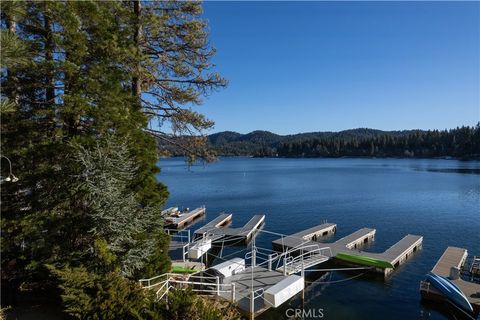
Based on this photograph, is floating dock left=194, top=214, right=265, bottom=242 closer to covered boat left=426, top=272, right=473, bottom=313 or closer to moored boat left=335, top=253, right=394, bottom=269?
moored boat left=335, top=253, right=394, bottom=269

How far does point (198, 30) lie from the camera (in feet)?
45.8

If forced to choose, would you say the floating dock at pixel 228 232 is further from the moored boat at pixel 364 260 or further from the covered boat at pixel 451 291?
the covered boat at pixel 451 291

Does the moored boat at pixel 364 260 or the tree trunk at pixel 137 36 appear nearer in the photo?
the tree trunk at pixel 137 36

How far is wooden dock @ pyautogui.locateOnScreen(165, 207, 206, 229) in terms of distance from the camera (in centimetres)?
3588

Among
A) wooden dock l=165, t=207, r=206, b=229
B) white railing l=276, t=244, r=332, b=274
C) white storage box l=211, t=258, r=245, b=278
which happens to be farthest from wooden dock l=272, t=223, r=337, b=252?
wooden dock l=165, t=207, r=206, b=229

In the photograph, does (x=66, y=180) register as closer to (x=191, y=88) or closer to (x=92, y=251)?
(x=92, y=251)

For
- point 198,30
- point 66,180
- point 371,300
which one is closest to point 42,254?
point 66,180

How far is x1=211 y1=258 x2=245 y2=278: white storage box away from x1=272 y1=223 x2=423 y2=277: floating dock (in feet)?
19.3

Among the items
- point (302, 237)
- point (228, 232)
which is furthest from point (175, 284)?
point (228, 232)

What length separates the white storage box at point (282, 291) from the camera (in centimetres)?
1309

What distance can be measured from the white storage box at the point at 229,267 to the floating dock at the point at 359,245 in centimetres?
588

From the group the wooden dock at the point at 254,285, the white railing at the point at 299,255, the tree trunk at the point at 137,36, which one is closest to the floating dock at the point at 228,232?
the white railing at the point at 299,255

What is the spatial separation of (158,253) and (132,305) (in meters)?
4.49

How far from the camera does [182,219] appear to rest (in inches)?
1483
